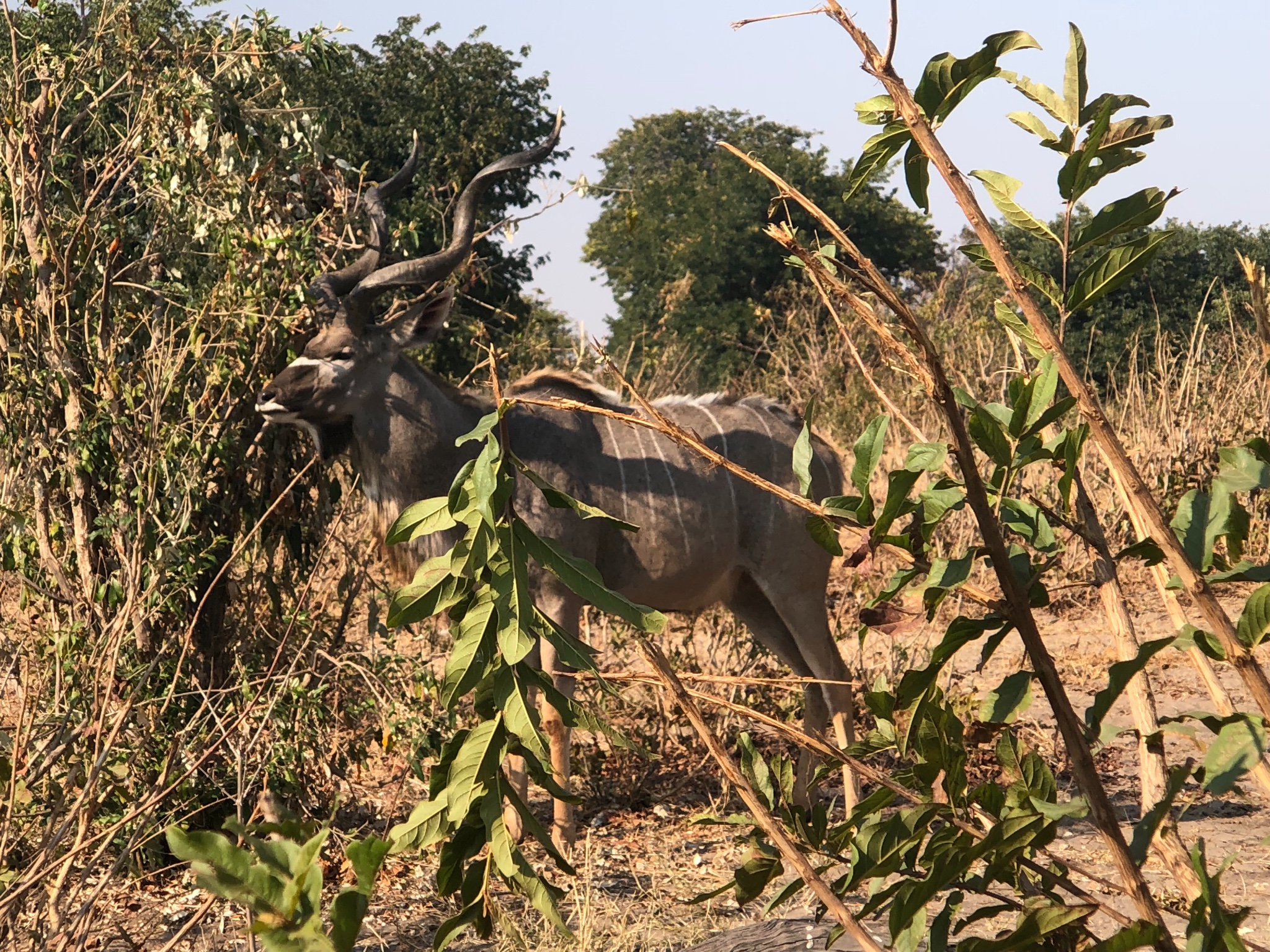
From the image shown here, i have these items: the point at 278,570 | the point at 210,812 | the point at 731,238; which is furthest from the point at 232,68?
the point at 731,238

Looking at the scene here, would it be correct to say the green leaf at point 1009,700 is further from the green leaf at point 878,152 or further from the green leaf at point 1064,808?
the green leaf at point 878,152

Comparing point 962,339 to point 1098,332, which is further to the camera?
point 1098,332

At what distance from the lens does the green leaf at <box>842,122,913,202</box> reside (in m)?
0.99

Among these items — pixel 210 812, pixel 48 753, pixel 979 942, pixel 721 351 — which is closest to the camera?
pixel 979 942

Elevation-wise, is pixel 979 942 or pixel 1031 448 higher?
pixel 1031 448

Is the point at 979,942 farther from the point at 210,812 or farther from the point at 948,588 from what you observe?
the point at 210,812

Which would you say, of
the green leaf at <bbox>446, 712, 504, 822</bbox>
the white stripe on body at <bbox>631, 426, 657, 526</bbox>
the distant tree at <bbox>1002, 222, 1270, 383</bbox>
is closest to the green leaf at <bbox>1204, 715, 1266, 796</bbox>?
the green leaf at <bbox>446, 712, 504, 822</bbox>

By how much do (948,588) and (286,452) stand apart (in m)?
3.90

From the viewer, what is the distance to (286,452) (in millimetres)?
4602

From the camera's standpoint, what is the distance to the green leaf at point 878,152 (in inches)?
39.0

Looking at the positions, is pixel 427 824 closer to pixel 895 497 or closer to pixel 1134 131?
pixel 895 497

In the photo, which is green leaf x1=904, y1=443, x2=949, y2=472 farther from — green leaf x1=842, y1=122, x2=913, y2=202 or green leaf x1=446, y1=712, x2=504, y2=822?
green leaf x1=446, y1=712, x2=504, y2=822

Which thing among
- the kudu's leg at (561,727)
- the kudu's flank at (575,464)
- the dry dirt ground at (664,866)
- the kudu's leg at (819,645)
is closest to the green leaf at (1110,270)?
the dry dirt ground at (664,866)

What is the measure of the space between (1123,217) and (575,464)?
4.12 metres
